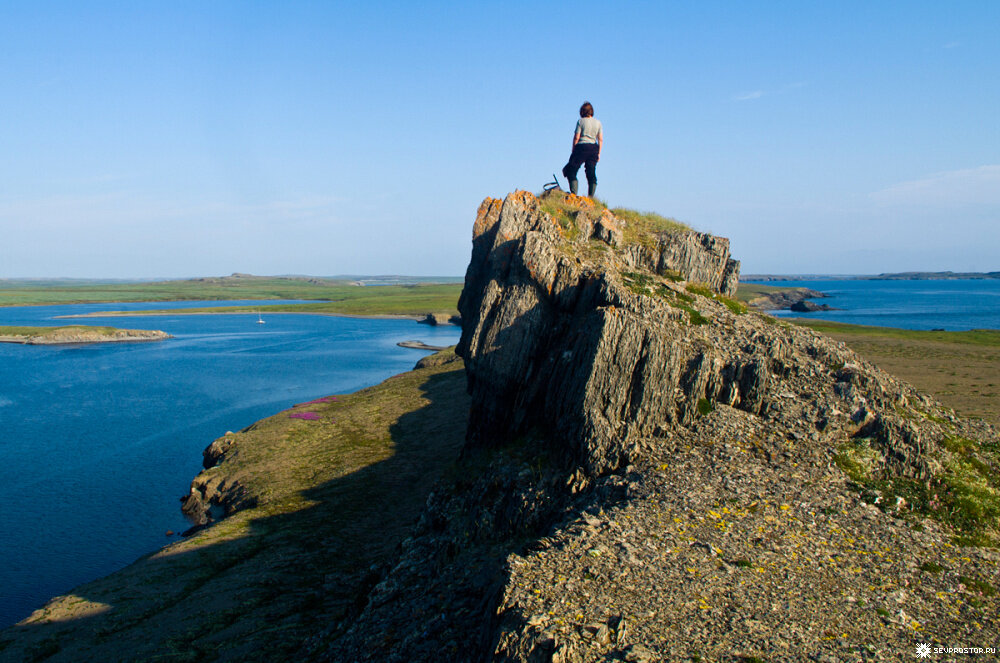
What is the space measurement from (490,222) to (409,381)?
3873 centimetres

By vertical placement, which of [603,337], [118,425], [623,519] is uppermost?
[603,337]

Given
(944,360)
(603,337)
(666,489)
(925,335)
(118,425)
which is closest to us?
(666,489)

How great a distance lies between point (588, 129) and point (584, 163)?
5.40 feet

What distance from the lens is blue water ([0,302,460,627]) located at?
35.3 m

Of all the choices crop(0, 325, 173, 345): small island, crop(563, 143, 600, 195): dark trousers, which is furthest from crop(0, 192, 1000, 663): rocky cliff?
crop(0, 325, 173, 345): small island

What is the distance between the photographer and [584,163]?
28422 millimetres

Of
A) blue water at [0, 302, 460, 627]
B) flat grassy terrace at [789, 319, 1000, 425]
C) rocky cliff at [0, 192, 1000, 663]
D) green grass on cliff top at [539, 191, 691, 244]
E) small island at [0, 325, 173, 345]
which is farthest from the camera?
small island at [0, 325, 173, 345]

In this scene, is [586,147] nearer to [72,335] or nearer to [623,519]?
[623,519]

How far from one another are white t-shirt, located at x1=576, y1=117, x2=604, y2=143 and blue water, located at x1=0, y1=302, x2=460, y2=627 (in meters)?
33.8

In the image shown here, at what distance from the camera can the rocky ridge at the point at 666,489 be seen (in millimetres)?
13836

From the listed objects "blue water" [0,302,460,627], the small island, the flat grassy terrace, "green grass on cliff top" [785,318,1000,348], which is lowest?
"blue water" [0,302,460,627]

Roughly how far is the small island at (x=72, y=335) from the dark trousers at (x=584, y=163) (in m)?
149

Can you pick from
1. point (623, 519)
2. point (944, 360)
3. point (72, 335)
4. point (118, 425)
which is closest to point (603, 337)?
point (623, 519)

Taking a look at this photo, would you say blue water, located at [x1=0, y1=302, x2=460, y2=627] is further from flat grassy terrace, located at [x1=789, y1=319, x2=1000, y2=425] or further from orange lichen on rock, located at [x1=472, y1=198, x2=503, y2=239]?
flat grassy terrace, located at [x1=789, y1=319, x2=1000, y2=425]
